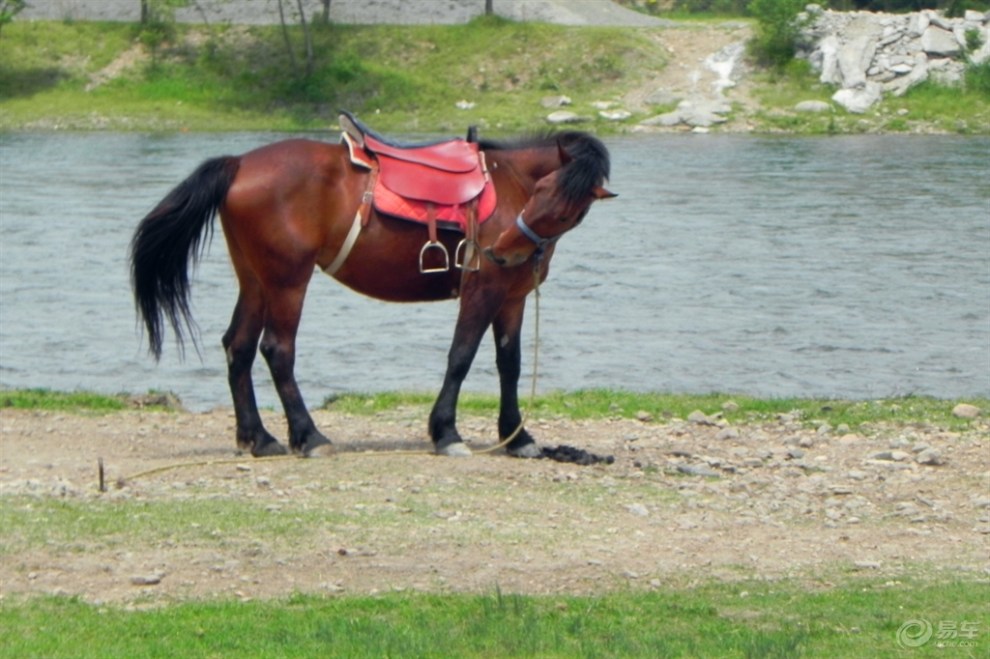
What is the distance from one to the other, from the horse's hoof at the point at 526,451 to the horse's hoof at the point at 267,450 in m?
1.62

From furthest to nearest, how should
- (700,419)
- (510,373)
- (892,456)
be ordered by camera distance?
(700,419), (892,456), (510,373)

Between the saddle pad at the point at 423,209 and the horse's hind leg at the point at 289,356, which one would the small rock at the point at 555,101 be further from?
the horse's hind leg at the point at 289,356

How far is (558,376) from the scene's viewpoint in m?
18.3

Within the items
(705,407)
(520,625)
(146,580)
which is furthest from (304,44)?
(520,625)

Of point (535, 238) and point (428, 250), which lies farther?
point (428, 250)

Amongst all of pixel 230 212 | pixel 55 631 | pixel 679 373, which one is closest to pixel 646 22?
pixel 679 373

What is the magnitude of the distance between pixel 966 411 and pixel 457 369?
5014mm

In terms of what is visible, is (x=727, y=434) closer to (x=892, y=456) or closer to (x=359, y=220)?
(x=892, y=456)

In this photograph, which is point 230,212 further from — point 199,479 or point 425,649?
point 425,649

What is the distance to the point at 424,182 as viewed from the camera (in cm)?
1174

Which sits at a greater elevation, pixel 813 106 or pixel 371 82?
pixel 371 82

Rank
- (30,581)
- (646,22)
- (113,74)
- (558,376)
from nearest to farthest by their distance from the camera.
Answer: (30,581), (558,376), (113,74), (646,22)

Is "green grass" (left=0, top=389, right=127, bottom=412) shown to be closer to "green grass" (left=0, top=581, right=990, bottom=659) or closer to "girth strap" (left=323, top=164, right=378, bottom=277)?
"girth strap" (left=323, top=164, right=378, bottom=277)

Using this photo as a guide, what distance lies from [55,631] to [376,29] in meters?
56.7
